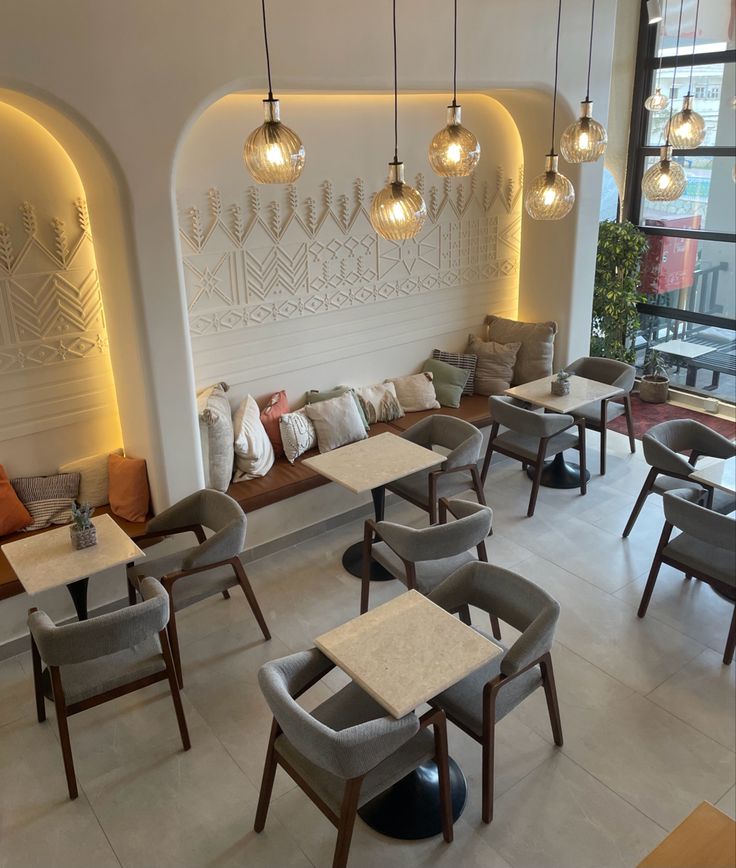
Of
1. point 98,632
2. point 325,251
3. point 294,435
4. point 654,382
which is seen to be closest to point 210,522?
point 98,632

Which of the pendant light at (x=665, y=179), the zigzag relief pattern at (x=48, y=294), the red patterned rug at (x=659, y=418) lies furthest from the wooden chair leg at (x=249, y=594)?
the red patterned rug at (x=659, y=418)

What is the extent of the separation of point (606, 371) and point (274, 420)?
2973 millimetres

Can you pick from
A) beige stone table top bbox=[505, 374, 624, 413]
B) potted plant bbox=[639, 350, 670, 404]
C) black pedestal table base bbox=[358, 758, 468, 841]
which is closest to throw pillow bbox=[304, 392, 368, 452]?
beige stone table top bbox=[505, 374, 624, 413]

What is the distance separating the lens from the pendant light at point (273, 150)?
311 centimetres

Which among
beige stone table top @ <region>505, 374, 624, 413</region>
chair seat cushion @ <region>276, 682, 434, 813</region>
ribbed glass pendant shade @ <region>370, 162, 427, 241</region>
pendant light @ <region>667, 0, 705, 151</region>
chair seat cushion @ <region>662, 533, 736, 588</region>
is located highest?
pendant light @ <region>667, 0, 705, 151</region>

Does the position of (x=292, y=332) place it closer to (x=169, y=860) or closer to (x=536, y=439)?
(x=536, y=439)

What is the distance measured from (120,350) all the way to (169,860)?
2974 mm

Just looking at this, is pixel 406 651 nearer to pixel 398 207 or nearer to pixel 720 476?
pixel 398 207

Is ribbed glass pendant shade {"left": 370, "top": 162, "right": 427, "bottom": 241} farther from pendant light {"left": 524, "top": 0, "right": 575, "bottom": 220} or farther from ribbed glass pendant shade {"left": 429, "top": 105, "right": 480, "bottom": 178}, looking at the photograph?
pendant light {"left": 524, "top": 0, "right": 575, "bottom": 220}

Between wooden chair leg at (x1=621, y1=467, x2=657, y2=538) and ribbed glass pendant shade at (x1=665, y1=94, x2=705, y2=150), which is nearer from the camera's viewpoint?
ribbed glass pendant shade at (x1=665, y1=94, x2=705, y2=150)

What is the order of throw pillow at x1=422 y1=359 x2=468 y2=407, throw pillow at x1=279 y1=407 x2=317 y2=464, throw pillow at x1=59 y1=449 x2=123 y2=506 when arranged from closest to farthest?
throw pillow at x1=59 y1=449 x2=123 y2=506 < throw pillow at x1=279 y1=407 x2=317 y2=464 < throw pillow at x1=422 y1=359 x2=468 y2=407

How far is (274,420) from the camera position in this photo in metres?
5.82

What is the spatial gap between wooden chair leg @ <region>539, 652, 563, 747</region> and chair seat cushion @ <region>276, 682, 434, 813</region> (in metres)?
0.61

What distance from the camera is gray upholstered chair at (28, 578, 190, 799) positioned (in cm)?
328
